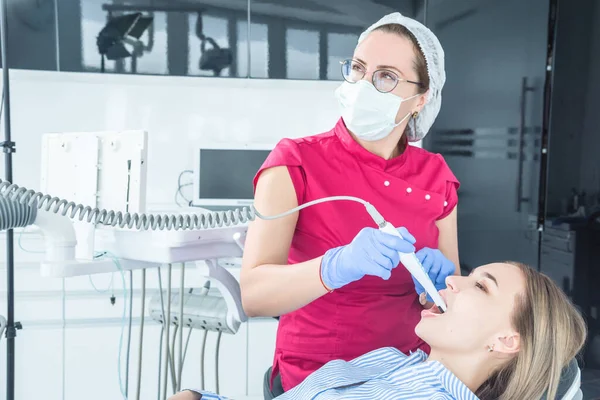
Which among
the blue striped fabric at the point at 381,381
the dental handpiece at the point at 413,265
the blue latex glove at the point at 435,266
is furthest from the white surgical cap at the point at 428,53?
the blue striped fabric at the point at 381,381

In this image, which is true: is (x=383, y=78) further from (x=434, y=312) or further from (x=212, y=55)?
(x=212, y=55)

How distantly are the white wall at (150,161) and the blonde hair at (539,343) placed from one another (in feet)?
5.99

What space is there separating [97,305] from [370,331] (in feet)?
6.27

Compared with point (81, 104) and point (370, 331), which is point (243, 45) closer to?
point (81, 104)

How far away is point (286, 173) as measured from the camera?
122cm

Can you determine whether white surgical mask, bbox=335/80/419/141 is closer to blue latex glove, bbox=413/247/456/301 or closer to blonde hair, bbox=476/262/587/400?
blue latex glove, bbox=413/247/456/301

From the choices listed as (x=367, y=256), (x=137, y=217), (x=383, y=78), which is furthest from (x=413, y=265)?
(x=137, y=217)

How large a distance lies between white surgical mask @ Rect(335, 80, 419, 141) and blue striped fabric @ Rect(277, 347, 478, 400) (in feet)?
1.78

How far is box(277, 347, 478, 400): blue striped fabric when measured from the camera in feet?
3.57

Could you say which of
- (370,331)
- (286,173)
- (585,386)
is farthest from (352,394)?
(585,386)

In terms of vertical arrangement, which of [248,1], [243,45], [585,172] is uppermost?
[248,1]

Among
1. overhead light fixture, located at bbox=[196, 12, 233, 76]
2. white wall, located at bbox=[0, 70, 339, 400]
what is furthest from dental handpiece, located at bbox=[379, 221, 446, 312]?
overhead light fixture, located at bbox=[196, 12, 233, 76]

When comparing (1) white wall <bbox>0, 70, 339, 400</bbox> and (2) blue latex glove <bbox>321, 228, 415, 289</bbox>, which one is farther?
(1) white wall <bbox>0, 70, 339, 400</bbox>

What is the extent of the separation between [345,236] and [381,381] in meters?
0.34
